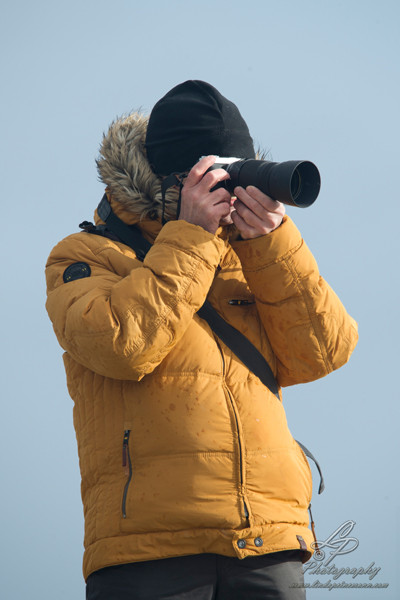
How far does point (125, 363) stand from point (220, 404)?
0.85 feet

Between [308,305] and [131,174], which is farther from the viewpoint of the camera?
[131,174]

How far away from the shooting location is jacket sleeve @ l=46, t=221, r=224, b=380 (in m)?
1.79

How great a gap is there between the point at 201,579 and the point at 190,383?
45 centimetres

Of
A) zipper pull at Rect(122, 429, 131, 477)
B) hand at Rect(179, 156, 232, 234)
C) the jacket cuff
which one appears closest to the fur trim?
hand at Rect(179, 156, 232, 234)

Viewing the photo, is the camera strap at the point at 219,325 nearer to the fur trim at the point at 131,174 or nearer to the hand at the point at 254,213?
the fur trim at the point at 131,174

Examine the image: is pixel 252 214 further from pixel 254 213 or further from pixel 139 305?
pixel 139 305

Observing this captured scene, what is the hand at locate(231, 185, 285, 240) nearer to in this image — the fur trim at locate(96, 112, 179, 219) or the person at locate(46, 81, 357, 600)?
the person at locate(46, 81, 357, 600)

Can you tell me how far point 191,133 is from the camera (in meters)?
2.20

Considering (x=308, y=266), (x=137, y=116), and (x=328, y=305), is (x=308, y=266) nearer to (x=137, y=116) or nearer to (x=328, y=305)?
(x=328, y=305)

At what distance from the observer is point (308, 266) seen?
2043mm

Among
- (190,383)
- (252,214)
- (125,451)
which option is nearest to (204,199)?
(252,214)

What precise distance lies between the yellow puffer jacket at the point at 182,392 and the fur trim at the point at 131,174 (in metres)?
0.17

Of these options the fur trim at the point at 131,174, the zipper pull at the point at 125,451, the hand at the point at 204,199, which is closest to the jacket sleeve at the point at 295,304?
the hand at the point at 204,199

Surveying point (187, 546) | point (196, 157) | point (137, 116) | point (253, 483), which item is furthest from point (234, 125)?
point (187, 546)
